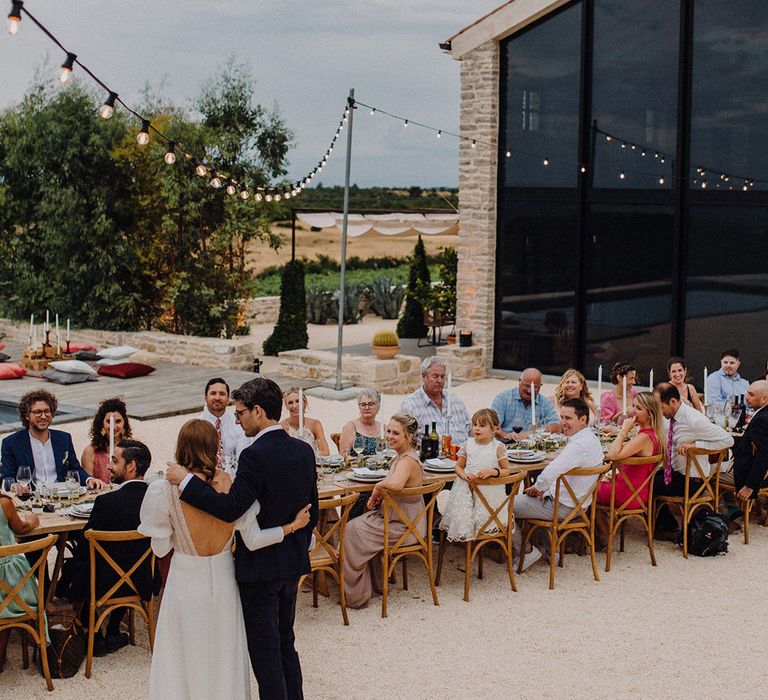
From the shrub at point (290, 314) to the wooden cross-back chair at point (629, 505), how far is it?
1059 cm

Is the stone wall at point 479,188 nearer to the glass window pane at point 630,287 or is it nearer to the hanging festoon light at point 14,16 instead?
the glass window pane at point 630,287

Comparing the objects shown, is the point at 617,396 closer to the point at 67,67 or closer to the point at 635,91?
the point at 67,67

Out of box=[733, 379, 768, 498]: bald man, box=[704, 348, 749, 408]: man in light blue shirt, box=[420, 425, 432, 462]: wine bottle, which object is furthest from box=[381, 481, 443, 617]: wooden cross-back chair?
box=[704, 348, 749, 408]: man in light blue shirt

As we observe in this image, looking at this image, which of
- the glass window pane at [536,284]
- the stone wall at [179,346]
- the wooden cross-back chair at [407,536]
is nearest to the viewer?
the wooden cross-back chair at [407,536]

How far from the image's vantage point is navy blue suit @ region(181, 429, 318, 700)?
435 cm

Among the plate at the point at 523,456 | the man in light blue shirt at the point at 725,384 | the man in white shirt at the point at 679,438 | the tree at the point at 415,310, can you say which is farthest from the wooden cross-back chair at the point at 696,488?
the tree at the point at 415,310

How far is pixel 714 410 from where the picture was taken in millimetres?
8656

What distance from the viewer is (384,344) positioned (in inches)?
548

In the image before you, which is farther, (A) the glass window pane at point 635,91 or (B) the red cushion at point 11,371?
(B) the red cushion at point 11,371

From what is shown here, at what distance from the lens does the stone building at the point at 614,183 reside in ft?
42.8

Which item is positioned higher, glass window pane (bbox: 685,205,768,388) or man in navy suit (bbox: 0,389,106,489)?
glass window pane (bbox: 685,205,768,388)

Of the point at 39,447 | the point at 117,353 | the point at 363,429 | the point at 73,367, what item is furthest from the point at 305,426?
the point at 117,353

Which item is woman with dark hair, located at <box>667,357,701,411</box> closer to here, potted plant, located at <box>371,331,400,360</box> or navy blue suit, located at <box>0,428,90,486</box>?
navy blue suit, located at <box>0,428,90,486</box>

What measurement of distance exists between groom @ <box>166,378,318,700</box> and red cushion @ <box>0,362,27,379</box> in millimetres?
10584
